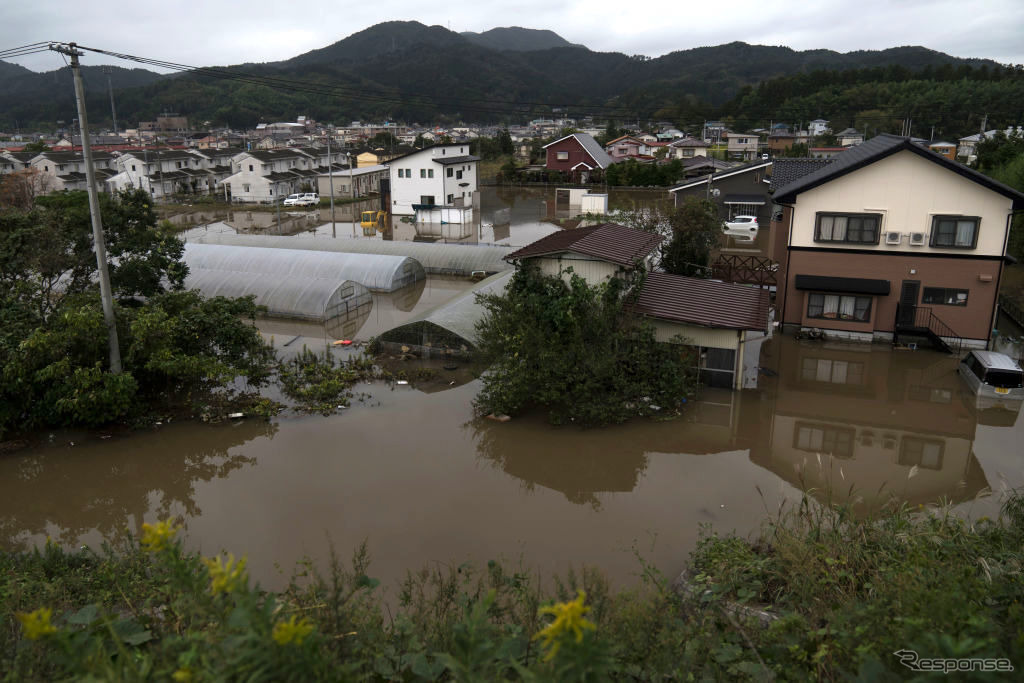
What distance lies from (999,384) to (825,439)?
4.51 m

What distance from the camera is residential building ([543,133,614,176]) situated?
182ft

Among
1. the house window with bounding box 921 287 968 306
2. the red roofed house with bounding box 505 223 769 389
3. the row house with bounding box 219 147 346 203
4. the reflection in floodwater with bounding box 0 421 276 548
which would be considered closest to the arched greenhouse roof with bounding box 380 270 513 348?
the red roofed house with bounding box 505 223 769 389

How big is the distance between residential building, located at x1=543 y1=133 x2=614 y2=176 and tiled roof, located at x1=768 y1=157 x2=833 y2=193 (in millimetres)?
30300

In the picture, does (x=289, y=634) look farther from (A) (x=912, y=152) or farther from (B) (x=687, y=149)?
(B) (x=687, y=149)

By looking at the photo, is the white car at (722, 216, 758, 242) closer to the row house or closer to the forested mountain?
the row house

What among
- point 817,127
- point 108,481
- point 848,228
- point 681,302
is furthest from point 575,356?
point 817,127

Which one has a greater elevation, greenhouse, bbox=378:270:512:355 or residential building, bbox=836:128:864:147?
residential building, bbox=836:128:864:147

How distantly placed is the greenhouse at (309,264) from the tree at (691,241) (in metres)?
8.88

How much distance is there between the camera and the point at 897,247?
17.2 meters

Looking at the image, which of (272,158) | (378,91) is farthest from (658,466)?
(378,91)

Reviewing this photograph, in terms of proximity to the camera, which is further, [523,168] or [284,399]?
[523,168]

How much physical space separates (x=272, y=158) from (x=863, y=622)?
2100 inches

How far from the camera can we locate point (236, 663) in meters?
2.92

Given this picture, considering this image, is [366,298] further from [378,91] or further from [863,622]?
[378,91]
